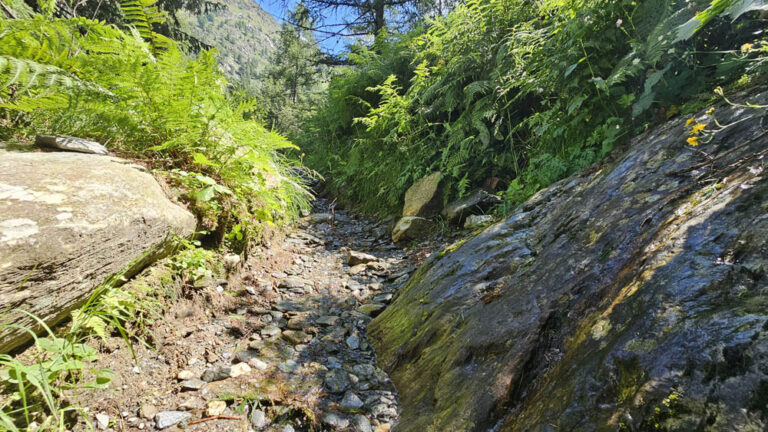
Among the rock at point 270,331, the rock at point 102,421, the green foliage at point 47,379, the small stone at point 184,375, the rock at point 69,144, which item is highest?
the rock at point 69,144

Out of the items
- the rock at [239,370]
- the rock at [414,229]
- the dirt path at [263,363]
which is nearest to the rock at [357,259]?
the dirt path at [263,363]

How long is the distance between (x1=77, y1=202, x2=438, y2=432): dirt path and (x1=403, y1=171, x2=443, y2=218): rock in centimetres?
149

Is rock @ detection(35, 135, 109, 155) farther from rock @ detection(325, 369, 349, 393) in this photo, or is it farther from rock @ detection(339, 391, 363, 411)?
rock @ detection(339, 391, 363, 411)

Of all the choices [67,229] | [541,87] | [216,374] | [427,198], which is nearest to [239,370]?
[216,374]

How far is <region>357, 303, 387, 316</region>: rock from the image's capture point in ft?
10.6

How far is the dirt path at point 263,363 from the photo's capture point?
6.11 feet

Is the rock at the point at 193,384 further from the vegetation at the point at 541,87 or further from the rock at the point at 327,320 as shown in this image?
the vegetation at the point at 541,87

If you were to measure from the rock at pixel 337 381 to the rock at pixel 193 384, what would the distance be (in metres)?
0.75

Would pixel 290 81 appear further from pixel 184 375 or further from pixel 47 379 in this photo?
pixel 47 379

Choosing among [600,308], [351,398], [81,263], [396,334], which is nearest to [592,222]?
[600,308]

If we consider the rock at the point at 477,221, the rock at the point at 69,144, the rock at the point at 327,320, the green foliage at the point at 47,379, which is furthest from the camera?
the rock at the point at 477,221

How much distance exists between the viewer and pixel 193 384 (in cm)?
205

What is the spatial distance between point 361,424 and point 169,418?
3.32ft

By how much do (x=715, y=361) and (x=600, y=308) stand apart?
0.51 m
